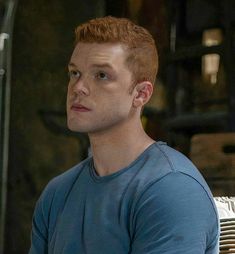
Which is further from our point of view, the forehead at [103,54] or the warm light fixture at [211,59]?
the warm light fixture at [211,59]

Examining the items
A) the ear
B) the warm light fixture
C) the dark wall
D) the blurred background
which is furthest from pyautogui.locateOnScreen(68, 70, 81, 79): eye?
the dark wall

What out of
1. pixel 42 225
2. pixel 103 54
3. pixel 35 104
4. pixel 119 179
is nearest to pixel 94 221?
pixel 119 179

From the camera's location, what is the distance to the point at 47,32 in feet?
11.5

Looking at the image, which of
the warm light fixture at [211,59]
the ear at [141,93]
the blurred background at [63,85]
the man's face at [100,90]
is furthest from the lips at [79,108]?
the warm light fixture at [211,59]

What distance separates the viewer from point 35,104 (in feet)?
11.3

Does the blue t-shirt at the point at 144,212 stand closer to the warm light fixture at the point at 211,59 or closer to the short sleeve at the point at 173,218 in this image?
the short sleeve at the point at 173,218

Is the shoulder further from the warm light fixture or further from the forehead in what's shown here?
the warm light fixture

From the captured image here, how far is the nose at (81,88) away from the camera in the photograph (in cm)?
126

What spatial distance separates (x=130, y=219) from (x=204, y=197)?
14 centimetres

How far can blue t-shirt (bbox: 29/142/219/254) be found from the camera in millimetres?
1125

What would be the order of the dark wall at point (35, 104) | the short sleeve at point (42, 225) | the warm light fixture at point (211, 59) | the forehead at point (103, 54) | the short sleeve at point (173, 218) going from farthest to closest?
the dark wall at point (35, 104) < the warm light fixture at point (211, 59) < the short sleeve at point (42, 225) < the forehead at point (103, 54) < the short sleeve at point (173, 218)

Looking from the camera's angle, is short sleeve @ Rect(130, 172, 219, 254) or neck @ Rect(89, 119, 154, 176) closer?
short sleeve @ Rect(130, 172, 219, 254)

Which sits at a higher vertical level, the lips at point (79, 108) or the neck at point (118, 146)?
the lips at point (79, 108)

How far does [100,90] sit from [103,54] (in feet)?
0.23
